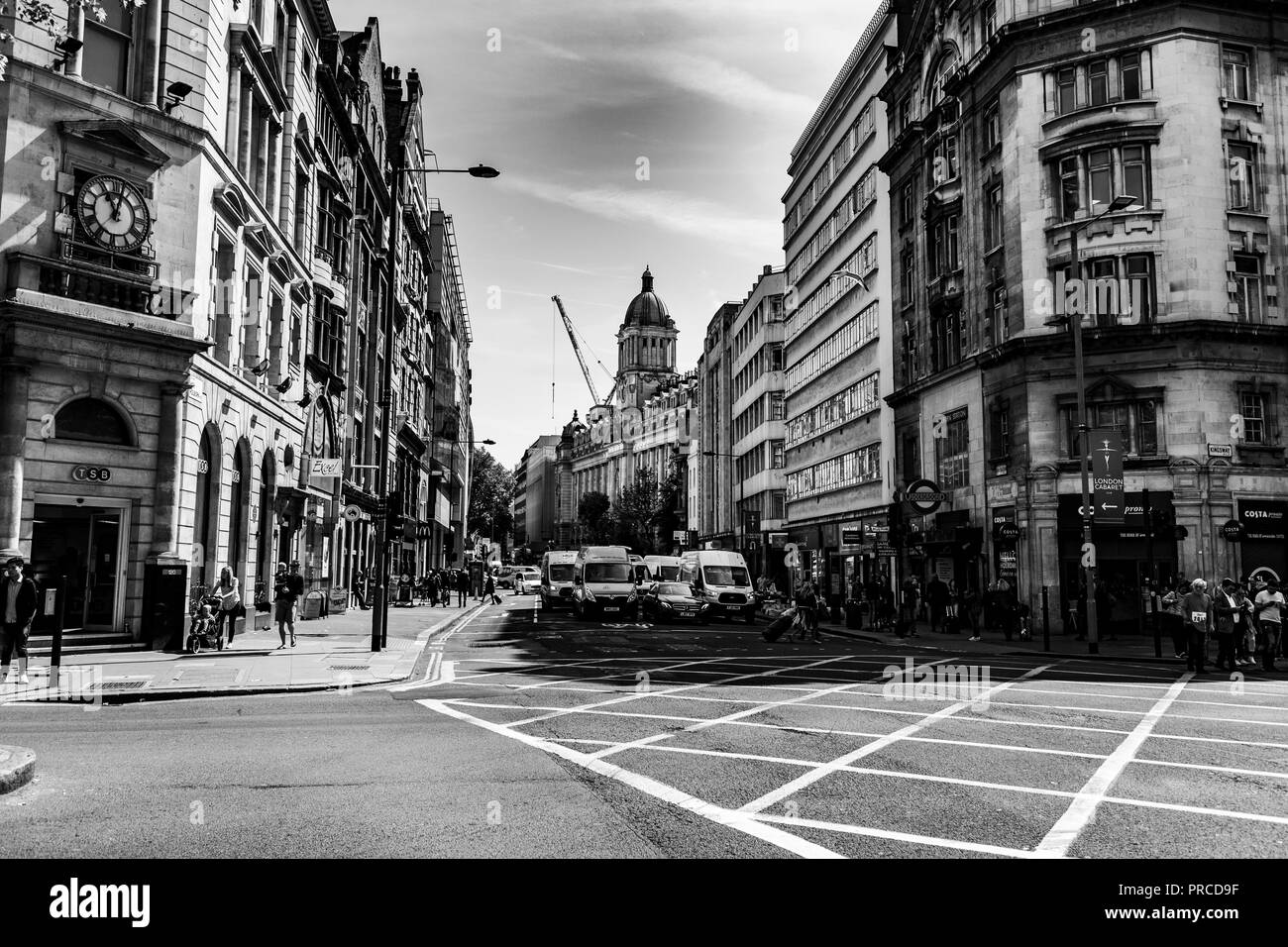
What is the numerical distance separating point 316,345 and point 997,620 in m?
24.1

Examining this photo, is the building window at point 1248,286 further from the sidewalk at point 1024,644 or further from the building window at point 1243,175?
the sidewalk at point 1024,644

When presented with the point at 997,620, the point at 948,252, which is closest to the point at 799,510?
the point at 948,252

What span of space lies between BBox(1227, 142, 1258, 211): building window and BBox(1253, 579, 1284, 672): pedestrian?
16.7 m

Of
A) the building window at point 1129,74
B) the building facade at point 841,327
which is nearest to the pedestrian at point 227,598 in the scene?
the building facade at point 841,327

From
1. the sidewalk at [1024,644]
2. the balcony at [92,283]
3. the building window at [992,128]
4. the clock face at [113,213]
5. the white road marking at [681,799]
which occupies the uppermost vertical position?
the building window at [992,128]

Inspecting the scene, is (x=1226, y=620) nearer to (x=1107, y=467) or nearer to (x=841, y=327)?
(x=1107, y=467)

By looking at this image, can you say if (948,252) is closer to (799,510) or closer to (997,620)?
(997,620)

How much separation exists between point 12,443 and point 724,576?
2465cm

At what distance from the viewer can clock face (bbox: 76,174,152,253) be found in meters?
19.0

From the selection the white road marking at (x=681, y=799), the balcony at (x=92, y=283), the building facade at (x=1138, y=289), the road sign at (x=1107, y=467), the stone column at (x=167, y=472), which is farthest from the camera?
the building facade at (x=1138, y=289)

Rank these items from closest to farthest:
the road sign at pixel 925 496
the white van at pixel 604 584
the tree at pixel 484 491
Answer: the road sign at pixel 925 496
the white van at pixel 604 584
the tree at pixel 484 491

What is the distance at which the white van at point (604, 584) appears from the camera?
3544 centimetres

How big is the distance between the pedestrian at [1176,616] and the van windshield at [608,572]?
1833 cm

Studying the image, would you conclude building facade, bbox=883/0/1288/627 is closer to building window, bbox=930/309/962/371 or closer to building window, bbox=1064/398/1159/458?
building window, bbox=1064/398/1159/458
